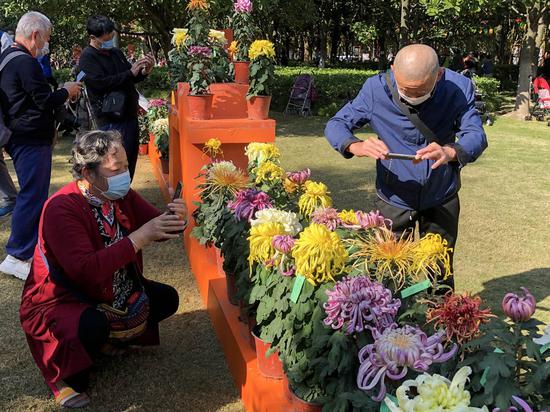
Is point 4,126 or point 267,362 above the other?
point 4,126

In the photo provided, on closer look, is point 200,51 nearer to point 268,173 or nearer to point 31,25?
point 31,25

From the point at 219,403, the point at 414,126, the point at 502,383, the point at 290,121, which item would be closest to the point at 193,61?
the point at 414,126

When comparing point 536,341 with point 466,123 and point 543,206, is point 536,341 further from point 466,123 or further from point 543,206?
point 543,206

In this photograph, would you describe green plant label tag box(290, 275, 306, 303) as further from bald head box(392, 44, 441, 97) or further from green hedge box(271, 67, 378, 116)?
green hedge box(271, 67, 378, 116)

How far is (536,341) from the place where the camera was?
1586mm

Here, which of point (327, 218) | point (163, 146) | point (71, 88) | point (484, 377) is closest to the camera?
point (484, 377)

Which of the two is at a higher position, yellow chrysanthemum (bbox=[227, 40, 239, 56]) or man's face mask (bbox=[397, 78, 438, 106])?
yellow chrysanthemum (bbox=[227, 40, 239, 56])

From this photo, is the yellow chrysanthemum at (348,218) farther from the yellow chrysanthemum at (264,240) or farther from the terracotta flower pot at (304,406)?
the terracotta flower pot at (304,406)

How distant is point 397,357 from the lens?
161cm

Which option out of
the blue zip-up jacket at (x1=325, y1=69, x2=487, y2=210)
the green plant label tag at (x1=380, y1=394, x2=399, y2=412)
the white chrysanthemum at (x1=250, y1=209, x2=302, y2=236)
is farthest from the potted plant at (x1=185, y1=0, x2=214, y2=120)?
the green plant label tag at (x1=380, y1=394, x2=399, y2=412)

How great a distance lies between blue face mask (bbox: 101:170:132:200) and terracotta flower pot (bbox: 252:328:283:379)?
1049 millimetres

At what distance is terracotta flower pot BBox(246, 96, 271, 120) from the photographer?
14.9 ft

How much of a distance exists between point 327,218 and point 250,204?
1.93ft

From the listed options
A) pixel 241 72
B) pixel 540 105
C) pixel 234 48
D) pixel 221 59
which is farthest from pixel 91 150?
pixel 540 105
